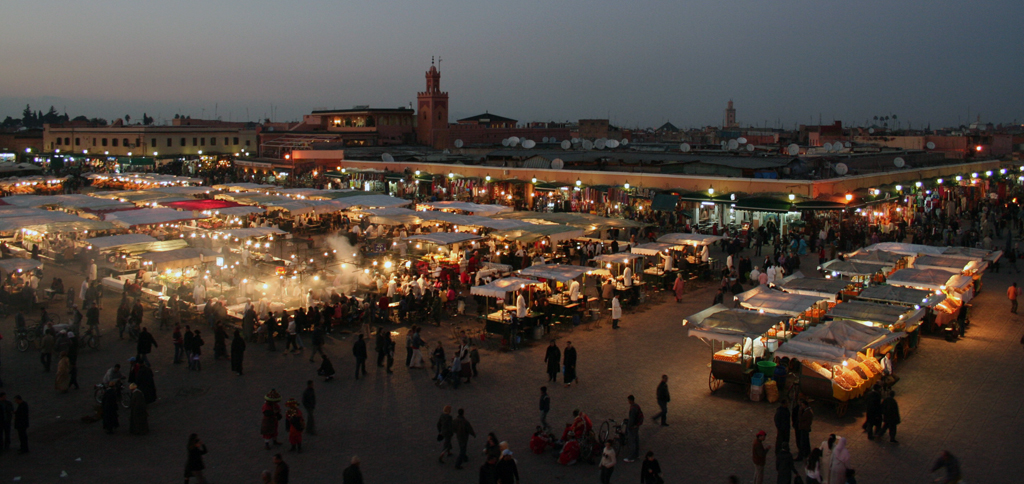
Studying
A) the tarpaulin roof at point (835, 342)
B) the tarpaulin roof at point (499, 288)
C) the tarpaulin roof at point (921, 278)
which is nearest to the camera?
the tarpaulin roof at point (835, 342)

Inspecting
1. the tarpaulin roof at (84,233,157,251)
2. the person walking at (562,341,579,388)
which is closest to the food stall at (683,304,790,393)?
the person walking at (562,341,579,388)

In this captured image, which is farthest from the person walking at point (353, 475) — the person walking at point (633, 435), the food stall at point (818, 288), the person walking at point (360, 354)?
the food stall at point (818, 288)

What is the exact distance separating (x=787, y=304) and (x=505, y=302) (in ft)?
20.1

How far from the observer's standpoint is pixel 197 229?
28094mm

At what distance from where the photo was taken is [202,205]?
28969mm

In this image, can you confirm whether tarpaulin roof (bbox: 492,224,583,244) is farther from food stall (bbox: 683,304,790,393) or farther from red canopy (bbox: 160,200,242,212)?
red canopy (bbox: 160,200,242,212)

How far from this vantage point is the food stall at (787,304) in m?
15.0

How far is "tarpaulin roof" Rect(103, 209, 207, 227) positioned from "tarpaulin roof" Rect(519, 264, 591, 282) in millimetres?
13930

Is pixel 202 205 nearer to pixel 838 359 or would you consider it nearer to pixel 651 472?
pixel 838 359

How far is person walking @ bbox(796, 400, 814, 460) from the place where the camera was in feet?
34.2

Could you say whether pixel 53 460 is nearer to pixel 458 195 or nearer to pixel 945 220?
pixel 458 195

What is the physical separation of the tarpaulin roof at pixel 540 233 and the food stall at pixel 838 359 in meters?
10.7

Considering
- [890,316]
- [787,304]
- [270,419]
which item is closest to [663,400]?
[787,304]

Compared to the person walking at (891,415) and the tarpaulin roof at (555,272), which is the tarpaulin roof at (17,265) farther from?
the person walking at (891,415)
